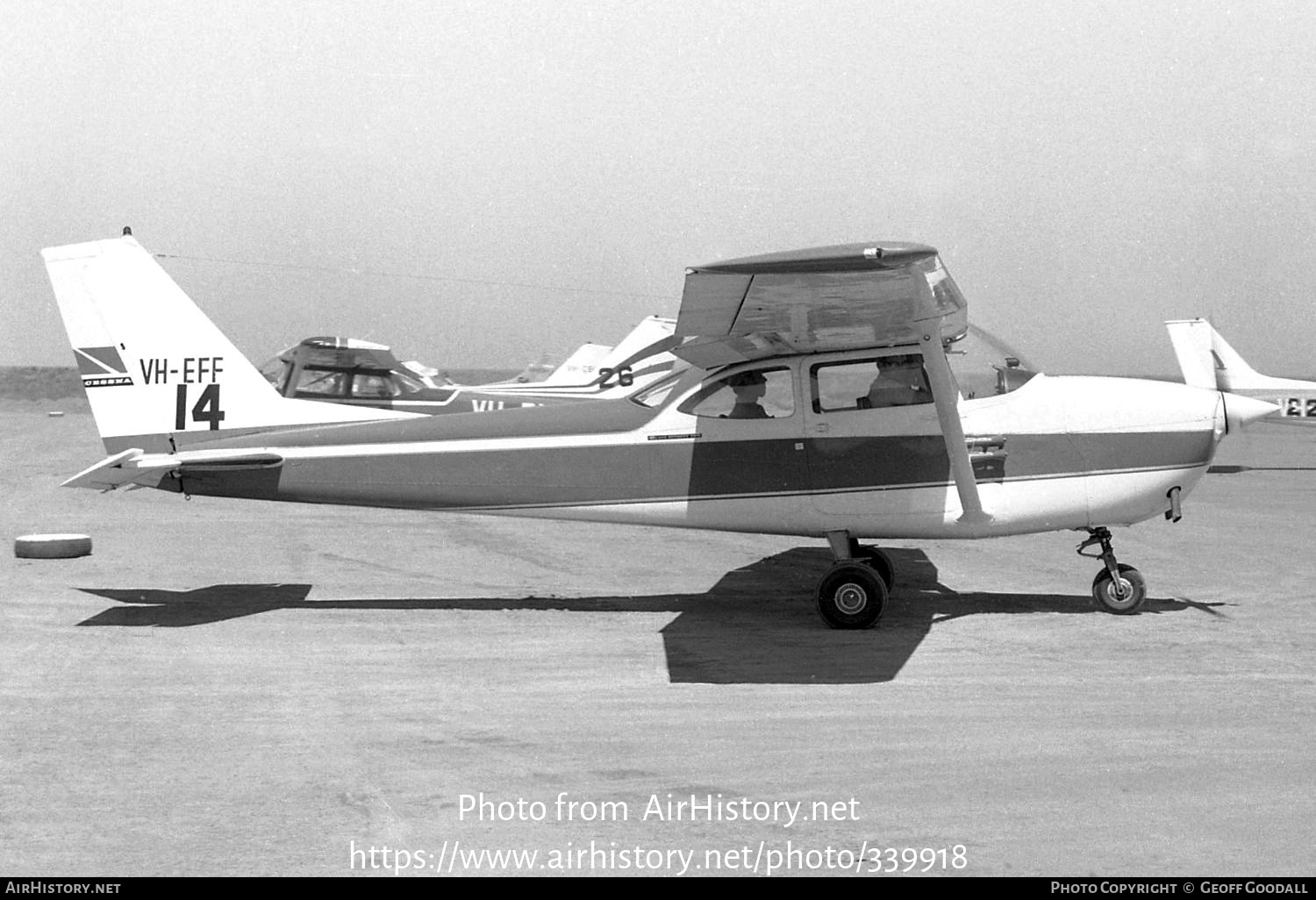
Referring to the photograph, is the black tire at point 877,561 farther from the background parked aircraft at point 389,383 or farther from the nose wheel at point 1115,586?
the background parked aircraft at point 389,383

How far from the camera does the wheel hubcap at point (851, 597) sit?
8.74 meters

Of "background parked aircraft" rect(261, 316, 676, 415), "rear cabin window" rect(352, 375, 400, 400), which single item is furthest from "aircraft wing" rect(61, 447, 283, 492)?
"rear cabin window" rect(352, 375, 400, 400)

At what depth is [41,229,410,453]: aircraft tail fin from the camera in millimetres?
9406

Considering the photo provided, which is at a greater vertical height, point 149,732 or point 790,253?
point 790,253

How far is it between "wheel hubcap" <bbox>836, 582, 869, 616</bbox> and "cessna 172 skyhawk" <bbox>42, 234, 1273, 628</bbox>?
0.04 feet

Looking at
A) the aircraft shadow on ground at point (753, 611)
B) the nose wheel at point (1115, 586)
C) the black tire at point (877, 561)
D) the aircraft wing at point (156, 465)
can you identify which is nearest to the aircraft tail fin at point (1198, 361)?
the nose wheel at point (1115, 586)

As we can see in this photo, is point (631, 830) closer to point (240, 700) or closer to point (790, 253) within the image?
point (240, 700)

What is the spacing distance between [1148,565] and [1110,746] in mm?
6506

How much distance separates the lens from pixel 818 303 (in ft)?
25.7

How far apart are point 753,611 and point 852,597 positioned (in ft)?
3.44

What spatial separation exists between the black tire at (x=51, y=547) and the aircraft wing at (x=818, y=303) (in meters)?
6.27

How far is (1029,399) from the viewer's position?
9.02 metres

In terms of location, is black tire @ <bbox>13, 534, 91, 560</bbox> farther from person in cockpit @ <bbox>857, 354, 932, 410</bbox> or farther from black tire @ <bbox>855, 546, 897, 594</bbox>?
person in cockpit @ <bbox>857, 354, 932, 410</bbox>
